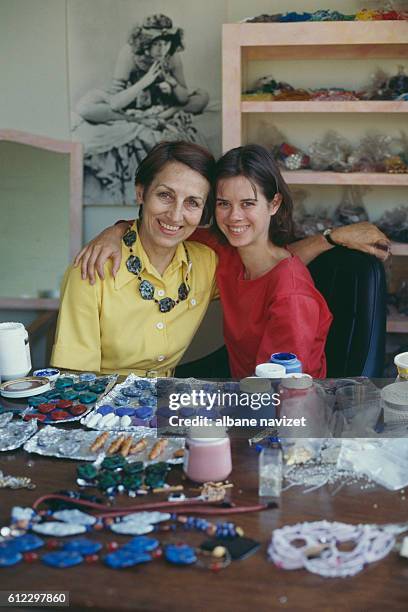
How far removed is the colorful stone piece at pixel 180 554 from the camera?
124 cm

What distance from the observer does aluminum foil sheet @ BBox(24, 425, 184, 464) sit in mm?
1635

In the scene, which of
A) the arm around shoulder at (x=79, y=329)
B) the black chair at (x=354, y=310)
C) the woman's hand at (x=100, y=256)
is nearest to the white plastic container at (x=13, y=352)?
the arm around shoulder at (x=79, y=329)

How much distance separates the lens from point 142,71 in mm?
3566

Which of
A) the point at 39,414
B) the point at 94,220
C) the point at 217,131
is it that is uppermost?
the point at 217,131

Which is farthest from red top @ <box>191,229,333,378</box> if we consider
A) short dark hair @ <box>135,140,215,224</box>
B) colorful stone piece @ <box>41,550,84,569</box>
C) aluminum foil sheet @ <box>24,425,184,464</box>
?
colorful stone piece @ <box>41,550,84,569</box>

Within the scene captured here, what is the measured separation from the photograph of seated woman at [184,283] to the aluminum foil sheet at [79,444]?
622 mm

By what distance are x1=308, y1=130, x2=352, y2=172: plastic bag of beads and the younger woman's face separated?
0.86 meters

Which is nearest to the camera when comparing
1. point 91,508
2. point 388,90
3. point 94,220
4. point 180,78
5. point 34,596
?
point 34,596

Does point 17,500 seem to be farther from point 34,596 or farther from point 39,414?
point 39,414

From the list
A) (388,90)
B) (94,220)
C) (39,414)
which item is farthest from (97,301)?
(388,90)

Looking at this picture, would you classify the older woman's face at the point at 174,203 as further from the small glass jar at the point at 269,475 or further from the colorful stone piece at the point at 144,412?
the small glass jar at the point at 269,475

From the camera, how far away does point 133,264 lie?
97.2 inches

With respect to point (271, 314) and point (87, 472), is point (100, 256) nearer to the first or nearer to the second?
point (271, 314)

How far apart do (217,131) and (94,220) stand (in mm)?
776
